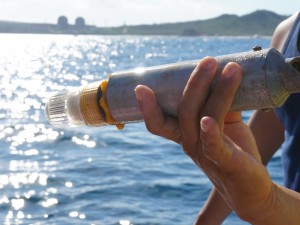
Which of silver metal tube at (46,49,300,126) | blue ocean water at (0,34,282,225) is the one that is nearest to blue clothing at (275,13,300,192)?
silver metal tube at (46,49,300,126)

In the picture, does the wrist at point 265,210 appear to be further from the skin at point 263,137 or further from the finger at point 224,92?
the skin at point 263,137

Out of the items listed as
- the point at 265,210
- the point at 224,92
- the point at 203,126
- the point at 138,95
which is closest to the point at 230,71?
the point at 224,92

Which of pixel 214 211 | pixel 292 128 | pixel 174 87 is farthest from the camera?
pixel 214 211

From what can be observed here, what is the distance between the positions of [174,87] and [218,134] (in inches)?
9.0

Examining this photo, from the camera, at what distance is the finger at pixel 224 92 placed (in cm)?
180

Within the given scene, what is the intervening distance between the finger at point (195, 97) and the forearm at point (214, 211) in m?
1.44

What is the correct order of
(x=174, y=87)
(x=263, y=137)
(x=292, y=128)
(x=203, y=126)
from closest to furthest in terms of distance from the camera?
1. (x=203, y=126)
2. (x=174, y=87)
3. (x=292, y=128)
4. (x=263, y=137)

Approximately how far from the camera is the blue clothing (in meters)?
3.04

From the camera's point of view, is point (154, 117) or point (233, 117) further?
point (233, 117)

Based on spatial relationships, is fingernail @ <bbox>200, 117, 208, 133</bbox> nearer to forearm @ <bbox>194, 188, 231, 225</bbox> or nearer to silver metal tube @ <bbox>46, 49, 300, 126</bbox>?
silver metal tube @ <bbox>46, 49, 300, 126</bbox>

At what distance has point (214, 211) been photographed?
3.38m

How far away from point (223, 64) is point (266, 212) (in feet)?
2.04

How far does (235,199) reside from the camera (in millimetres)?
2100

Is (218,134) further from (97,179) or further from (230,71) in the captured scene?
(97,179)
